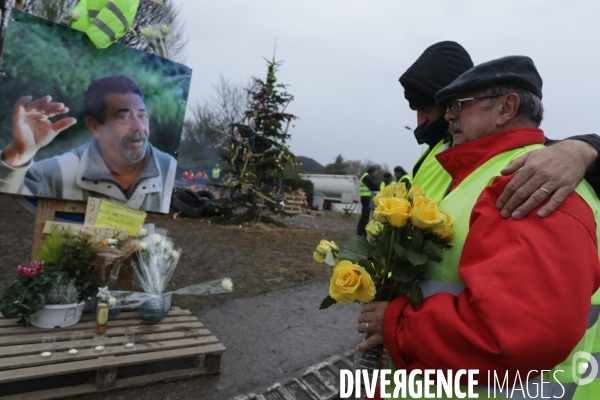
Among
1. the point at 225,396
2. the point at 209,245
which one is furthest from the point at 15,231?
the point at 225,396

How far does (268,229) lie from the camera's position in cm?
1195

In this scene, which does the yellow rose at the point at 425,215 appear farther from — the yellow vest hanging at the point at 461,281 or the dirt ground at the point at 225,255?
the dirt ground at the point at 225,255

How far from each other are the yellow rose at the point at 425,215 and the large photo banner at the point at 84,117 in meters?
3.65

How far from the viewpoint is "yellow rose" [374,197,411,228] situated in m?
1.38

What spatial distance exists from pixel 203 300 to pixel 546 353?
14.8ft

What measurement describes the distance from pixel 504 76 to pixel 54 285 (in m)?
3.40

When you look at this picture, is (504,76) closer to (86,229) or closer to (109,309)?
(109,309)

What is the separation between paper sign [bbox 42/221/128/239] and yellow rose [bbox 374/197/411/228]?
315cm

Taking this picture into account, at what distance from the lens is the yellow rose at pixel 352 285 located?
136cm

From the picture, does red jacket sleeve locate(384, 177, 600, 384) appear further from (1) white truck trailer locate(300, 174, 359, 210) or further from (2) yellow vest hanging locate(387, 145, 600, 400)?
(1) white truck trailer locate(300, 174, 359, 210)

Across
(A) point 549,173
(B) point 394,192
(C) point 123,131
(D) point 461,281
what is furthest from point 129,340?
(A) point 549,173

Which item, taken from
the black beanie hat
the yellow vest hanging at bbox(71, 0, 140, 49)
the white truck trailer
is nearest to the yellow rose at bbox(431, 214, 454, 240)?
the black beanie hat

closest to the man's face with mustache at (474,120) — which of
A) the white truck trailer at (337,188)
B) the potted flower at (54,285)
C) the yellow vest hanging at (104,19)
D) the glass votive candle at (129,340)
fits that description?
the glass votive candle at (129,340)

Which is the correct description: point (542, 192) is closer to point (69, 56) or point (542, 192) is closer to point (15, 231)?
point (69, 56)
